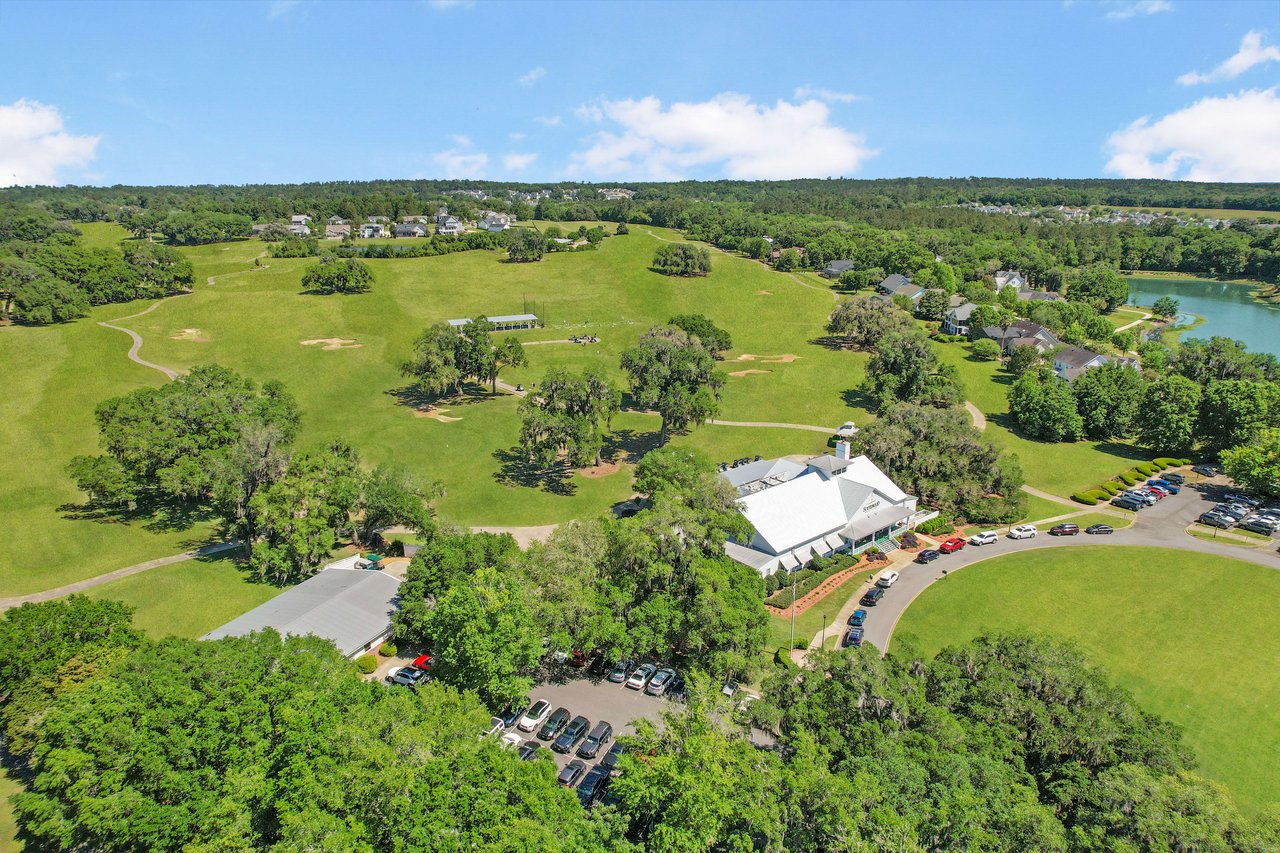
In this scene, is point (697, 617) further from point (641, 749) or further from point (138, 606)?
point (138, 606)

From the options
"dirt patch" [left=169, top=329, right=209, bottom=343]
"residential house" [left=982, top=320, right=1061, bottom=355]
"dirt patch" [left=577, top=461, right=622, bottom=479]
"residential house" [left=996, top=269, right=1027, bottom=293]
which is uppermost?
"residential house" [left=996, top=269, right=1027, bottom=293]

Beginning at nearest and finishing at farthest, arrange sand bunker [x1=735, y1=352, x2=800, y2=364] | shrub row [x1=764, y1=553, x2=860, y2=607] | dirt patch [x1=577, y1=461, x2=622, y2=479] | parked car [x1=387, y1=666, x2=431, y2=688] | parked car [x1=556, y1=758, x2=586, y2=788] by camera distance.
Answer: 1. parked car [x1=556, y1=758, x2=586, y2=788]
2. parked car [x1=387, y1=666, x2=431, y2=688]
3. shrub row [x1=764, y1=553, x2=860, y2=607]
4. dirt patch [x1=577, y1=461, x2=622, y2=479]
5. sand bunker [x1=735, y1=352, x2=800, y2=364]

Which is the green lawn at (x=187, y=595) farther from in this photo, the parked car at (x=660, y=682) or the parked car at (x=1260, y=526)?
the parked car at (x=1260, y=526)

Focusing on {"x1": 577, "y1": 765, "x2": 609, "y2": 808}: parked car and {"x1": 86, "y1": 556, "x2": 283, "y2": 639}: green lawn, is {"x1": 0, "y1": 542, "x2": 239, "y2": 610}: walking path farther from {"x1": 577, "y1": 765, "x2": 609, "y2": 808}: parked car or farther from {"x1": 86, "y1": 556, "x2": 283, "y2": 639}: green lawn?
{"x1": 577, "y1": 765, "x2": 609, "y2": 808}: parked car

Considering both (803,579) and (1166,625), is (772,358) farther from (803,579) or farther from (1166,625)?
(1166,625)

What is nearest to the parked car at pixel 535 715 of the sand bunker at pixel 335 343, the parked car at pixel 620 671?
the parked car at pixel 620 671

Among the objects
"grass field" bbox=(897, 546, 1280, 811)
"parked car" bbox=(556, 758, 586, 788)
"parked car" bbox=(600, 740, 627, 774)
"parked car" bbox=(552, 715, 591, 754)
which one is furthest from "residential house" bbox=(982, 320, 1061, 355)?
"parked car" bbox=(556, 758, 586, 788)
